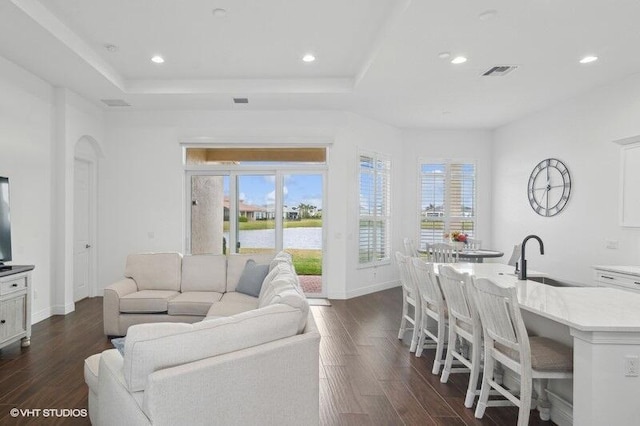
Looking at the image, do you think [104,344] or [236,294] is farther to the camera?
[236,294]

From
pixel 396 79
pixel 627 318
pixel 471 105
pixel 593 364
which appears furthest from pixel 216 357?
pixel 471 105

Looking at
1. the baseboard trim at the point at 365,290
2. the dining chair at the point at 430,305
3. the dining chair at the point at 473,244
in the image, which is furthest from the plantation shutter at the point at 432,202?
the dining chair at the point at 430,305

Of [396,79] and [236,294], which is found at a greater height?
[396,79]

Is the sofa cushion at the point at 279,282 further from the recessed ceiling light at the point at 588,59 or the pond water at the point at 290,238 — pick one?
the recessed ceiling light at the point at 588,59

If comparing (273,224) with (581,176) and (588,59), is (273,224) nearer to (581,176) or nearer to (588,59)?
(581,176)

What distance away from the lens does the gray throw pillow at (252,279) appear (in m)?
4.64

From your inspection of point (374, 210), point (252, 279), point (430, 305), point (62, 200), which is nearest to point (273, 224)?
point (374, 210)

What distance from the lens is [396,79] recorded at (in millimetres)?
5207

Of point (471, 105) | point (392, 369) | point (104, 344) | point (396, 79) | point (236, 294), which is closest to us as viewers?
point (392, 369)

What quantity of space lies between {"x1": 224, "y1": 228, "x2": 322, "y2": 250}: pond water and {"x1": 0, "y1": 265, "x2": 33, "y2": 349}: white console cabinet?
10.7ft

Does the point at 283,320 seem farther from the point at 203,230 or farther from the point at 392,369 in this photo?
the point at 203,230

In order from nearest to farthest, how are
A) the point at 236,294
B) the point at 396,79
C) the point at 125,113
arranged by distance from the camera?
the point at 236,294
the point at 396,79
the point at 125,113

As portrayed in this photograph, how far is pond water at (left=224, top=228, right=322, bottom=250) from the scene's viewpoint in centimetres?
696

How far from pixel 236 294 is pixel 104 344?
1.45 metres
